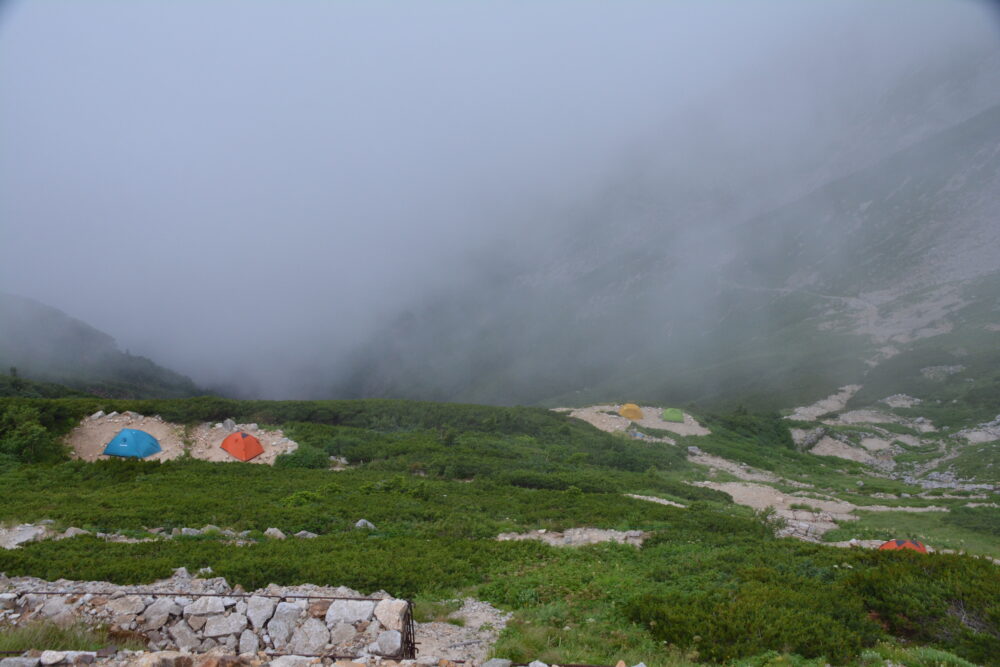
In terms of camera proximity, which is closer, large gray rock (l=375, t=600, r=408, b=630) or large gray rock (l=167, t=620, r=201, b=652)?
large gray rock (l=375, t=600, r=408, b=630)

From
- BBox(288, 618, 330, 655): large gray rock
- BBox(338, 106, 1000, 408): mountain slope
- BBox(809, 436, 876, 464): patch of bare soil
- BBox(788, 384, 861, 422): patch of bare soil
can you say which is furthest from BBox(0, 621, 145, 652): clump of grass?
BBox(338, 106, 1000, 408): mountain slope

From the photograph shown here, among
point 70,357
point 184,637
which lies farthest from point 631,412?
point 70,357

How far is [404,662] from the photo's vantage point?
6.37 meters

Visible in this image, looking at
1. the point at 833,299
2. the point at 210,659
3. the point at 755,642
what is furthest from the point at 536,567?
the point at 833,299

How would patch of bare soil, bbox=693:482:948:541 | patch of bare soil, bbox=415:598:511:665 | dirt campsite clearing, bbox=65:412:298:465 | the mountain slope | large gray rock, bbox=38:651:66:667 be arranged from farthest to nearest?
the mountain slope
dirt campsite clearing, bbox=65:412:298:465
patch of bare soil, bbox=693:482:948:541
patch of bare soil, bbox=415:598:511:665
large gray rock, bbox=38:651:66:667

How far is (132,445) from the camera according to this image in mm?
25312

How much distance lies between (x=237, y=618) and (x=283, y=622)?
28.5 inches

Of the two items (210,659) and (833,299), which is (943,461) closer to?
(210,659)

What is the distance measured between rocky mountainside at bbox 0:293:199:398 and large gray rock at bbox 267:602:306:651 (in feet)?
334

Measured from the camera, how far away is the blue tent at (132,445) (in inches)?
988

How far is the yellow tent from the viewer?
44031 millimetres

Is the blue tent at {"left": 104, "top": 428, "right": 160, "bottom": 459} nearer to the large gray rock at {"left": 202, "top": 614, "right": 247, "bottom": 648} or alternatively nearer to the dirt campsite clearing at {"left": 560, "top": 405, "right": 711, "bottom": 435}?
the large gray rock at {"left": 202, "top": 614, "right": 247, "bottom": 648}

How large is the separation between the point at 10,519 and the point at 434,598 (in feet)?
39.6

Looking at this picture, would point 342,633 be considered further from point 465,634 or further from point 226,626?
point 465,634
